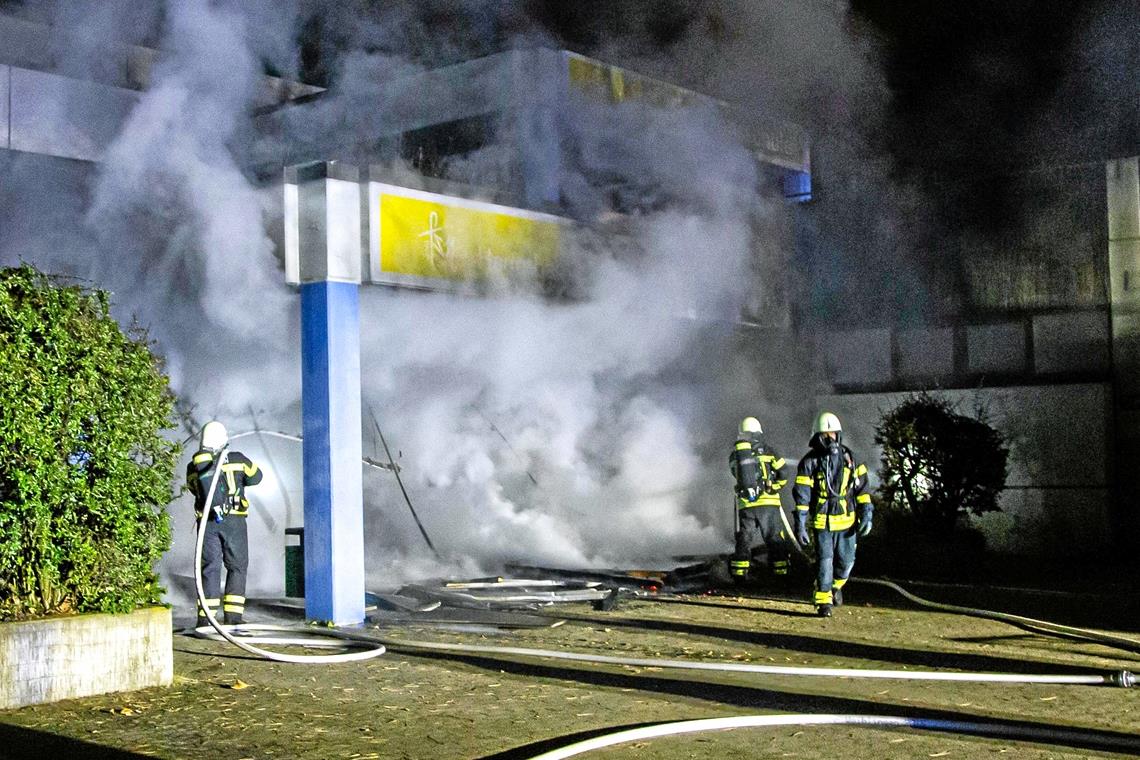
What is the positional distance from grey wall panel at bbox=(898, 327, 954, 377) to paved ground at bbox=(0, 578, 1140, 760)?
23.5ft

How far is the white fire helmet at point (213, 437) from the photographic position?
384 inches

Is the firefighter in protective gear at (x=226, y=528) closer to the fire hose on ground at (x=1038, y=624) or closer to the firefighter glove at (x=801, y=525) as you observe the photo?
the firefighter glove at (x=801, y=525)

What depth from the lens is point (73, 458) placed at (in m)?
6.79

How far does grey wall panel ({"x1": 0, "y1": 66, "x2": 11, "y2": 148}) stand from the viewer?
15.7 m

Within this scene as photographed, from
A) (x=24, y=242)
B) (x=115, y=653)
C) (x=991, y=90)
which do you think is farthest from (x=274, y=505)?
(x=991, y=90)

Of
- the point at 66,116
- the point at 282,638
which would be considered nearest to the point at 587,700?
the point at 282,638

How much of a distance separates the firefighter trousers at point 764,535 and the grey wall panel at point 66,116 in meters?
9.41

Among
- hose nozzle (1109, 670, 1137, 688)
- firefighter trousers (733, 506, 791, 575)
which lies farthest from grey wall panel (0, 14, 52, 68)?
hose nozzle (1109, 670, 1137, 688)

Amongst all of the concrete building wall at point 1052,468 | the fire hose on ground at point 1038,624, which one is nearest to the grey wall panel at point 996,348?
the concrete building wall at point 1052,468

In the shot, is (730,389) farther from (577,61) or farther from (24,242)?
(24,242)

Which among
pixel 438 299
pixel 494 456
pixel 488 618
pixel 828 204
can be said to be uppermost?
pixel 828 204

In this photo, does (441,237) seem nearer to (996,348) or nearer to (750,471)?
(750,471)

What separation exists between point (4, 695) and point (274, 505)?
7.82m

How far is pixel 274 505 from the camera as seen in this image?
556 inches
